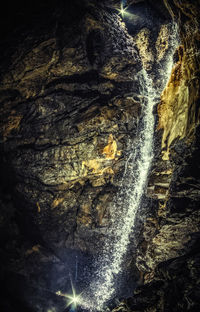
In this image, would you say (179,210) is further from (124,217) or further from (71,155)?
(71,155)

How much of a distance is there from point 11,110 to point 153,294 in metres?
10.6

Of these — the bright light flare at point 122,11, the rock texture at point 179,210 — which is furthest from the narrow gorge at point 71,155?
the bright light flare at point 122,11

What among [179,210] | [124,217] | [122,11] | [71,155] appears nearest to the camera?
[179,210]

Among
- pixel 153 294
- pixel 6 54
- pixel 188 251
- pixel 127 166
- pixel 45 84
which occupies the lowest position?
pixel 153 294

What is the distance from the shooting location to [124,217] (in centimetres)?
911

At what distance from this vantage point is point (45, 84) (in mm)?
9734

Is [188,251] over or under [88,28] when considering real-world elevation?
under

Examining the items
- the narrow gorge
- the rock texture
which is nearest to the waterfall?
the narrow gorge

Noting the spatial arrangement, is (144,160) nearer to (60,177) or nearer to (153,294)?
(60,177)

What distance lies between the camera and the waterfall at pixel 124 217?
8500 mm

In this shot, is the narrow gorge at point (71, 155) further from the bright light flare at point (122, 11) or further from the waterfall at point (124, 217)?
the bright light flare at point (122, 11)

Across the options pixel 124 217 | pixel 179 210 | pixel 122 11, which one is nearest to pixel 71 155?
pixel 124 217

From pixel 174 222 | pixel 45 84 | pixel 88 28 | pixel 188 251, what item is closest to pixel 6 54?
pixel 45 84

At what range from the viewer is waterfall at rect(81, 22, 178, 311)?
850cm
